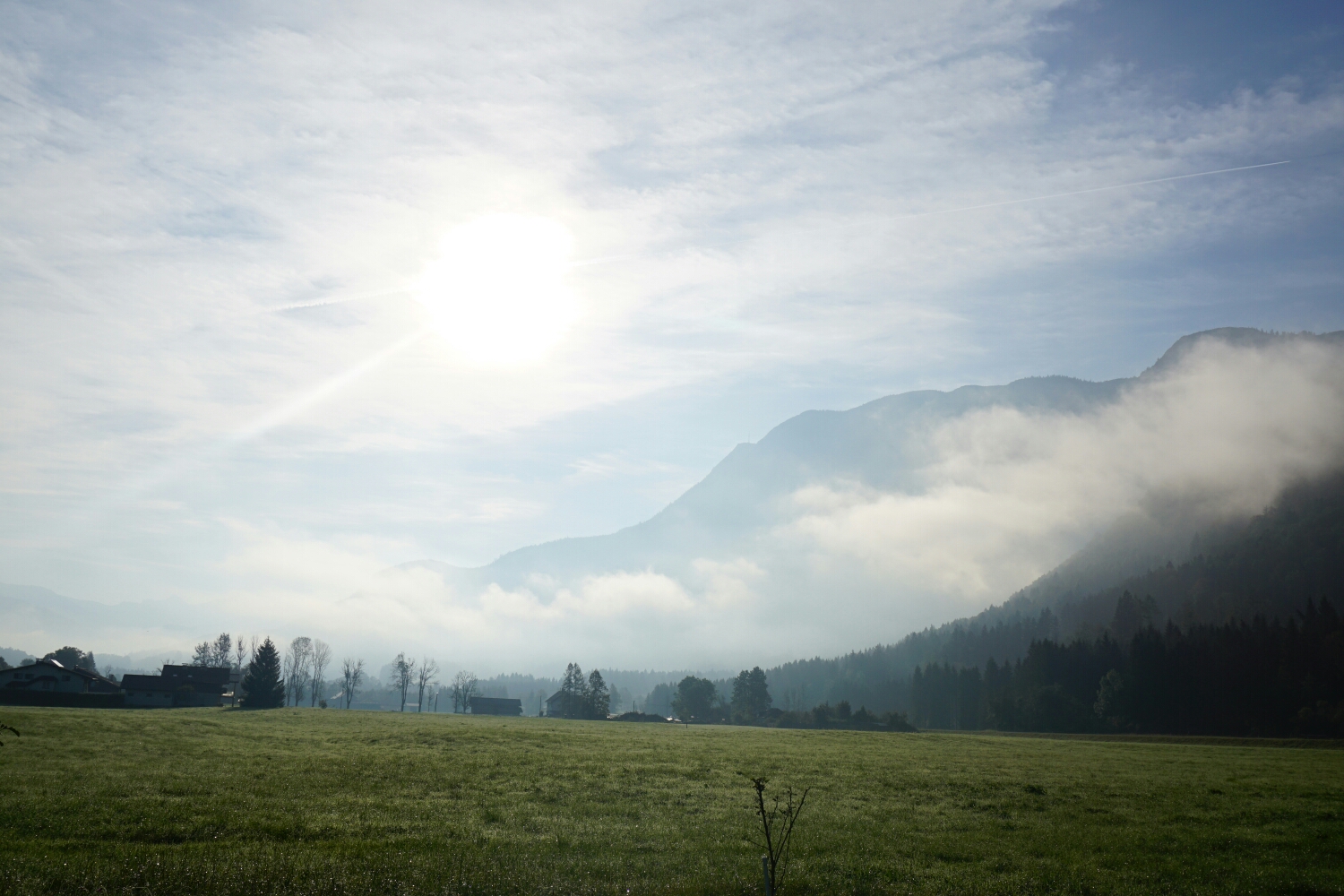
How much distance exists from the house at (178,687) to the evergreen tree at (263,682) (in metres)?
14.2

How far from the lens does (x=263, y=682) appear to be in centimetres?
10888

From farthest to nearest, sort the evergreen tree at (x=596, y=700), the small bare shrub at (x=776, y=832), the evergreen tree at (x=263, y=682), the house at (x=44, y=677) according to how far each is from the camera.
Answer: the evergreen tree at (x=596, y=700) < the evergreen tree at (x=263, y=682) < the house at (x=44, y=677) < the small bare shrub at (x=776, y=832)

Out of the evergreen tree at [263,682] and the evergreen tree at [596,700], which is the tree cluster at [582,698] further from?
the evergreen tree at [263,682]

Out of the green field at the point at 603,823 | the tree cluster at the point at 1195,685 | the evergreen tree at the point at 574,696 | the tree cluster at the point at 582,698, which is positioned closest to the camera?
the green field at the point at 603,823

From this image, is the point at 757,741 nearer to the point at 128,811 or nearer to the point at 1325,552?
the point at 128,811

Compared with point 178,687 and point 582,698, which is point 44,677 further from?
point 582,698

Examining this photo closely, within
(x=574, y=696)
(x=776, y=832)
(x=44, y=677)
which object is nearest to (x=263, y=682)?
(x=44, y=677)

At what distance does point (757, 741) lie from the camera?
66375mm

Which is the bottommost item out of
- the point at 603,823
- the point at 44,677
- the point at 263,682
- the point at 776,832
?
the point at 263,682

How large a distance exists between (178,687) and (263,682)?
23256mm

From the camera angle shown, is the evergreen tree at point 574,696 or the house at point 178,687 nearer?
the house at point 178,687

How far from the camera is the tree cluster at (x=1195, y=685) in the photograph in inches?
4079

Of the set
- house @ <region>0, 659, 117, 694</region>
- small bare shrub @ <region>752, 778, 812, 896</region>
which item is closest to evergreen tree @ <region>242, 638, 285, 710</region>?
house @ <region>0, 659, 117, 694</region>

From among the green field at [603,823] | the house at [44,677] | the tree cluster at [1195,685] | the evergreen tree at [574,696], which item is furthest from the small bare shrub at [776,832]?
the evergreen tree at [574,696]
